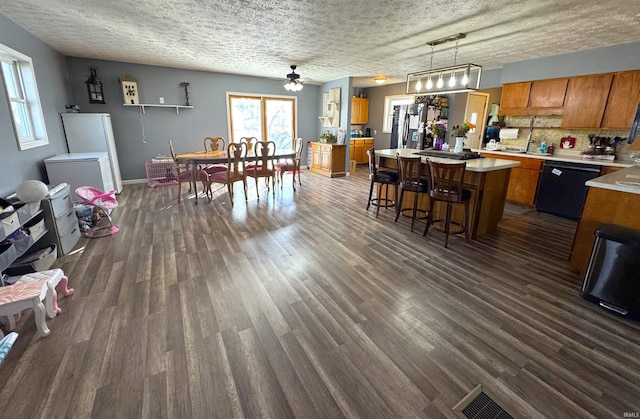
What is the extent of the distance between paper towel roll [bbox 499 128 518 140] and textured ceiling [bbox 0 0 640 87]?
1.18 m

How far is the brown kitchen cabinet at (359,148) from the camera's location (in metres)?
8.50

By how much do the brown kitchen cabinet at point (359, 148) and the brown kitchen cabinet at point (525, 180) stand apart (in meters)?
4.29

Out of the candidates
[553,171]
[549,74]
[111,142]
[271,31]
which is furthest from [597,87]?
[111,142]

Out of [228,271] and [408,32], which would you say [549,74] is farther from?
[228,271]

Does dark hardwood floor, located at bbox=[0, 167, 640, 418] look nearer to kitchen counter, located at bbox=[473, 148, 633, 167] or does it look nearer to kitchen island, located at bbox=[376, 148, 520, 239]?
kitchen island, located at bbox=[376, 148, 520, 239]

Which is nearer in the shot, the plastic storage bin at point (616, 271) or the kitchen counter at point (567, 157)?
the plastic storage bin at point (616, 271)

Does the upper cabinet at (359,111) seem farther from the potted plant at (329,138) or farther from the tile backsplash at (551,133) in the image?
the tile backsplash at (551,133)

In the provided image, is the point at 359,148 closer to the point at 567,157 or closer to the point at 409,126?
the point at 409,126

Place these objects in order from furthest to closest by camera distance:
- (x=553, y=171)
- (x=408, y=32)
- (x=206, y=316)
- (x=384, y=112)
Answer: (x=384, y=112), (x=553, y=171), (x=408, y=32), (x=206, y=316)

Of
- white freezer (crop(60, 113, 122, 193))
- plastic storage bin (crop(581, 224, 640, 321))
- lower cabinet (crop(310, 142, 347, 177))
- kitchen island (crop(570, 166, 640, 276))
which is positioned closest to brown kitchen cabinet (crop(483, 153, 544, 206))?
kitchen island (crop(570, 166, 640, 276))

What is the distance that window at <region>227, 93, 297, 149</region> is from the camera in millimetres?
6879

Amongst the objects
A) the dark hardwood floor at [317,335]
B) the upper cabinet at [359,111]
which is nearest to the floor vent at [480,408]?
the dark hardwood floor at [317,335]

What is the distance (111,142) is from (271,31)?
12.0 ft

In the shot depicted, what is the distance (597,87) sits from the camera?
4.02 metres
